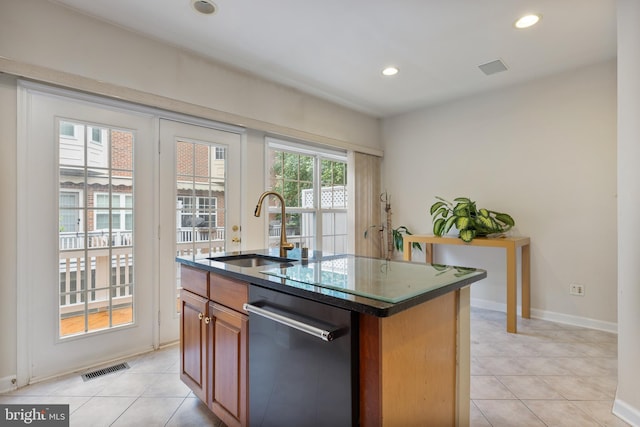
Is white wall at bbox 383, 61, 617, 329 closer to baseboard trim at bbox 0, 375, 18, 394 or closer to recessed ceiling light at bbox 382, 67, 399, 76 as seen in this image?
recessed ceiling light at bbox 382, 67, 399, 76

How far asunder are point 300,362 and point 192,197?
2.22 m

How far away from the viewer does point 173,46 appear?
2734 millimetres

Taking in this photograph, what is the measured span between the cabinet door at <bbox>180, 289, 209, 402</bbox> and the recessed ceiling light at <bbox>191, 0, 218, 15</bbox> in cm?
193

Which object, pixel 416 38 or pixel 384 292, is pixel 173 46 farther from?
pixel 384 292

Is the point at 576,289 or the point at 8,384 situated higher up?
the point at 576,289

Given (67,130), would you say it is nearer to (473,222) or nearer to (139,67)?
(139,67)

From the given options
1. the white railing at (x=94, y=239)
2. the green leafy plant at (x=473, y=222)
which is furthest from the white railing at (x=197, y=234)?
the green leafy plant at (x=473, y=222)

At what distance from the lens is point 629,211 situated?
173 centimetres

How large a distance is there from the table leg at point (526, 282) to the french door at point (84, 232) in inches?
145

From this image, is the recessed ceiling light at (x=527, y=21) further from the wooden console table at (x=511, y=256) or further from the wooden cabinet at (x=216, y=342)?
the wooden cabinet at (x=216, y=342)

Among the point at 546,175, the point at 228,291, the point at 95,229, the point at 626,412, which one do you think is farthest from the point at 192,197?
the point at 546,175

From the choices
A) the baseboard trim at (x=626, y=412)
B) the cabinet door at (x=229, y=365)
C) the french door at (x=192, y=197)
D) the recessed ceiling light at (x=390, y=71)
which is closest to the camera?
the cabinet door at (x=229, y=365)

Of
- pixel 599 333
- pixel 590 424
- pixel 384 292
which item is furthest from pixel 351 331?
pixel 599 333

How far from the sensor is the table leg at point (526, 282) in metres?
3.43
